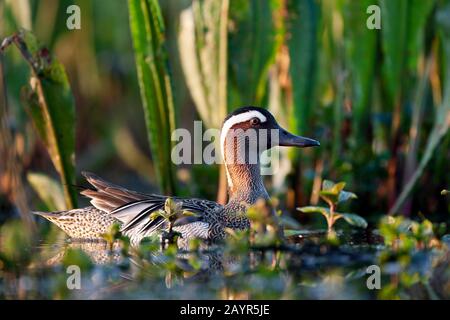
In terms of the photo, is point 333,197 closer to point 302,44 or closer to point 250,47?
point 250,47

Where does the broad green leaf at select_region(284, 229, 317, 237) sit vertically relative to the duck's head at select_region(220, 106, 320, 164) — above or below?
→ below

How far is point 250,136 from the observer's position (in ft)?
24.5

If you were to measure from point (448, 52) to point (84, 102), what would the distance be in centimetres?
485

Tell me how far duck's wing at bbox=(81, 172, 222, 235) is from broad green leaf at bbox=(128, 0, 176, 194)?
80 centimetres

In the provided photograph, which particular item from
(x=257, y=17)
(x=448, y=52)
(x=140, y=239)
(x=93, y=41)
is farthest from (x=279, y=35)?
(x=93, y=41)

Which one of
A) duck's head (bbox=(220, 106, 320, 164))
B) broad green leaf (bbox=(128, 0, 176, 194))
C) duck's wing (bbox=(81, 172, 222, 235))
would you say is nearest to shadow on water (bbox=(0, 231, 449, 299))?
duck's wing (bbox=(81, 172, 222, 235))

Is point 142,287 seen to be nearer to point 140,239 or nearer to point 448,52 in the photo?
point 140,239

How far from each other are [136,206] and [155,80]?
1.27 m

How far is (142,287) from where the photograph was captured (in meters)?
5.40

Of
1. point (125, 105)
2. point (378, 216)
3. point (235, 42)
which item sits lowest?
point (378, 216)

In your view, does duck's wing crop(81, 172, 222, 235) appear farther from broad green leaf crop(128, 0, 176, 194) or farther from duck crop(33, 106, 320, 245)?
broad green leaf crop(128, 0, 176, 194)

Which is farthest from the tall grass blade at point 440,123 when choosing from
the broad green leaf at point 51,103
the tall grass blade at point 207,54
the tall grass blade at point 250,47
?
the broad green leaf at point 51,103

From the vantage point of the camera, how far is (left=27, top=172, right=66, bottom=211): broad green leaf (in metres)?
8.23

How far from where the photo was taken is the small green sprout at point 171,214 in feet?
21.3
